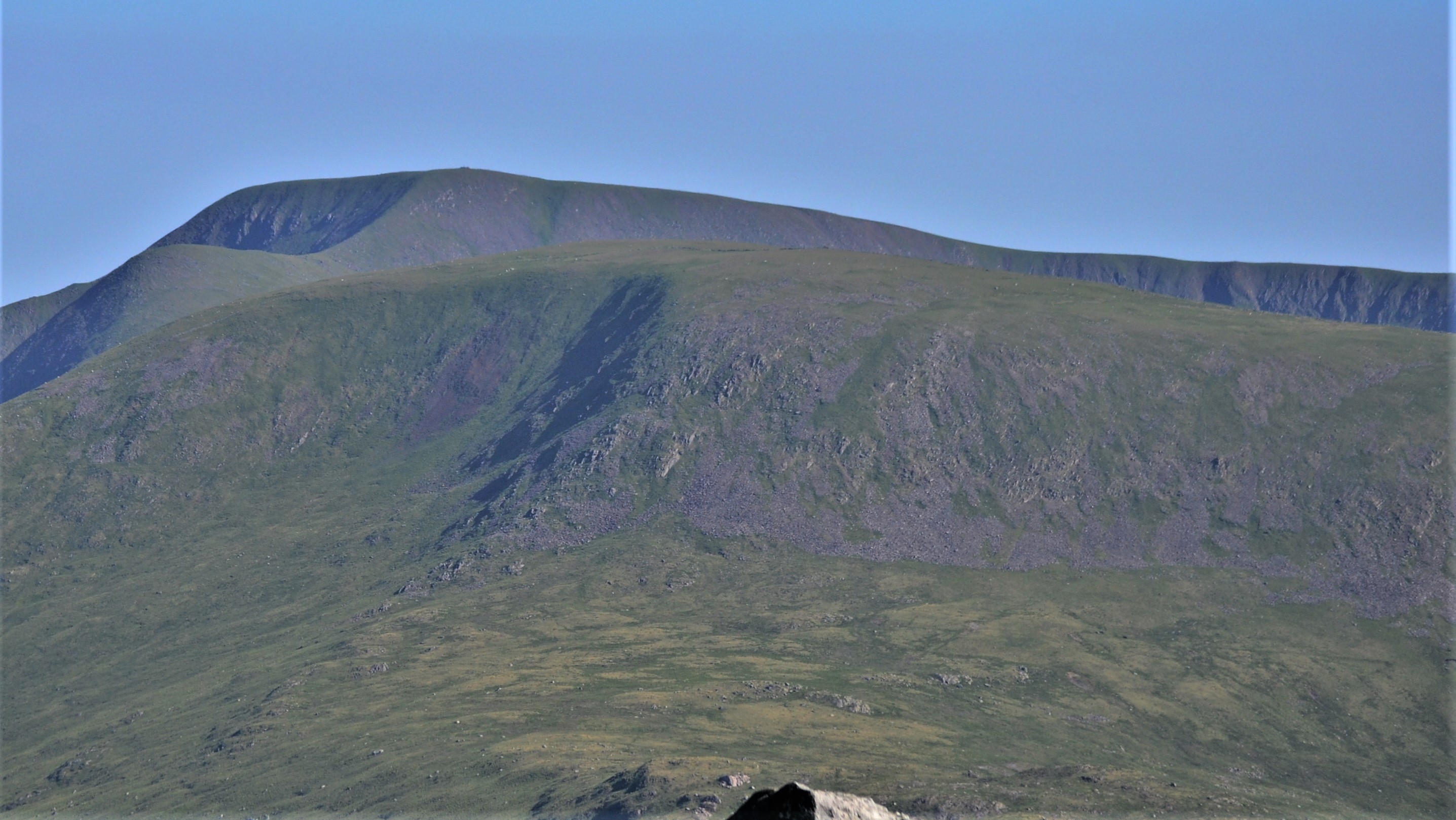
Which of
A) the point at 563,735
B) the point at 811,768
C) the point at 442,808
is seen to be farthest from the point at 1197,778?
the point at 442,808

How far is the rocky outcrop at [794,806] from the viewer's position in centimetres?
2014

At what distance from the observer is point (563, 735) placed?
185 m

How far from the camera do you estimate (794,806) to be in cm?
2036

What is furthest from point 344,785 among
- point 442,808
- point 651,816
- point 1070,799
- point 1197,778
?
point 1197,778

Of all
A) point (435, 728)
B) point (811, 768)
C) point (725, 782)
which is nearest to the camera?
point (725, 782)

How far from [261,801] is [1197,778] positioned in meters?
126

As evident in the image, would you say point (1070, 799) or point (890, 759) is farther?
point (890, 759)

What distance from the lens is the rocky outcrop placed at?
66.1 ft

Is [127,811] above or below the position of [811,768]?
below

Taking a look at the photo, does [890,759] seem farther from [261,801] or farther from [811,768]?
[261,801]

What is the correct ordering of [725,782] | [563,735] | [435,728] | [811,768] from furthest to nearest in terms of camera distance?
[435,728], [563,735], [811,768], [725,782]

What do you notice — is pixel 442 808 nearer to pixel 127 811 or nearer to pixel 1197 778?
pixel 127 811

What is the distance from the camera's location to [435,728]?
645ft

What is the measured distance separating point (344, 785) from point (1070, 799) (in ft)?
299
